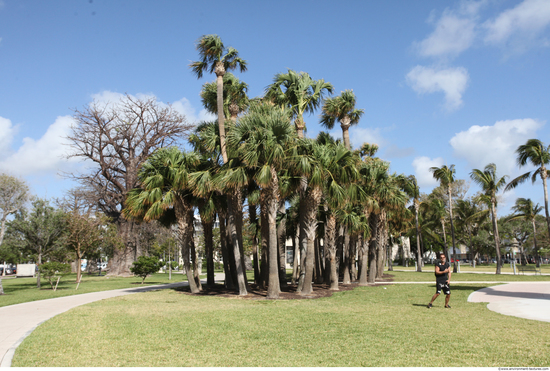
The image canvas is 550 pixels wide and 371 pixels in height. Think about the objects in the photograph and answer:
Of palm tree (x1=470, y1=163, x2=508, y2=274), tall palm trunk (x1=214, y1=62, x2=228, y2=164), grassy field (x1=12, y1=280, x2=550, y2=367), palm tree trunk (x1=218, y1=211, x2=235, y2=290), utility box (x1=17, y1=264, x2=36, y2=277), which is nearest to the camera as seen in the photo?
grassy field (x1=12, y1=280, x2=550, y2=367)

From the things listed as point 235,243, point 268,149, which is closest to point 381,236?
point 235,243

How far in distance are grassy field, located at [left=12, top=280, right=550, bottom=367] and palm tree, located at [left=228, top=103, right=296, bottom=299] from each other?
15.9 ft

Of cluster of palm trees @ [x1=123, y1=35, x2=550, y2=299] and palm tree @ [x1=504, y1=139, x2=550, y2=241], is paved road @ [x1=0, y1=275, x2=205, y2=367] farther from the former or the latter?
palm tree @ [x1=504, y1=139, x2=550, y2=241]

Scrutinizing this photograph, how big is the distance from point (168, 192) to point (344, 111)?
38.4 ft

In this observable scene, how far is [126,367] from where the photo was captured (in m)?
5.92

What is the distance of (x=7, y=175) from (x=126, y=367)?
3318 cm

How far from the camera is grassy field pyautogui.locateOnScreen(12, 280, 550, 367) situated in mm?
6160

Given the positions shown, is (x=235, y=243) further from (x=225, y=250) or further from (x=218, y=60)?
(x=218, y=60)

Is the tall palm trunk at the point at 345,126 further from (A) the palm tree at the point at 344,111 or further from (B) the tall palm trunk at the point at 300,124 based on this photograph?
(B) the tall palm trunk at the point at 300,124

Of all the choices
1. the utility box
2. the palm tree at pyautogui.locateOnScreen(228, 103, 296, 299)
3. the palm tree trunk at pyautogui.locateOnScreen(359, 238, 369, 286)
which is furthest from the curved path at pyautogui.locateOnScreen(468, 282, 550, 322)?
the utility box

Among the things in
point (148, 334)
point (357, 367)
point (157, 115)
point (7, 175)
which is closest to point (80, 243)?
point (7, 175)

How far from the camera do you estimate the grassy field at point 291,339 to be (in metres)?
6.16

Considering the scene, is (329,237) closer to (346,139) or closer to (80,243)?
(346,139)

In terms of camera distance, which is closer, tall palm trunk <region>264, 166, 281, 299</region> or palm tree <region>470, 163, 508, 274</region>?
tall palm trunk <region>264, 166, 281, 299</region>
